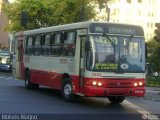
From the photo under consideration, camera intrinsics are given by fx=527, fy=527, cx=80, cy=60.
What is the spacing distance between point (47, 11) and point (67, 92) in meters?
38.2

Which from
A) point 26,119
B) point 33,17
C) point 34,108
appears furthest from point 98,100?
point 33,17

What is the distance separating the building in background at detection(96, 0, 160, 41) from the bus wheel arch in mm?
102941

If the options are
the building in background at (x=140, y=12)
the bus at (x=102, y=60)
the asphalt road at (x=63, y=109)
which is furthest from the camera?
the building in background at (x=140, y=12)

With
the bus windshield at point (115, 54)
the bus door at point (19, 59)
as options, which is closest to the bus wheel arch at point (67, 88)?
the bus windshield at point (115, 54)

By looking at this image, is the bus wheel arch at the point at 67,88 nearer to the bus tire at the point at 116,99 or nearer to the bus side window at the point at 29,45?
the bus tire at the point at 116,99

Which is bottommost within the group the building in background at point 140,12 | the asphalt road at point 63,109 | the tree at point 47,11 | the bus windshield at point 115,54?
the asphalt road at point 63,109

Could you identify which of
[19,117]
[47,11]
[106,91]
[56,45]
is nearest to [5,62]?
[47,11]

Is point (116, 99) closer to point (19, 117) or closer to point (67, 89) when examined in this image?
point (67, 89)

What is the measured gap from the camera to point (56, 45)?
807 inches

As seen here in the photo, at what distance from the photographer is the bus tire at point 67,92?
18.8 m

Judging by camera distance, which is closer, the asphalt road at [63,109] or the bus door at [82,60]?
the asphalt road at [63,109]

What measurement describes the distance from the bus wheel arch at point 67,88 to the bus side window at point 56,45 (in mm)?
1204

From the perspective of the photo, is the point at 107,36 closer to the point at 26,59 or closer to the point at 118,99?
the point at 118,99

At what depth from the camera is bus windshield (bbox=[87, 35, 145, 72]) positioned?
17.4 m
